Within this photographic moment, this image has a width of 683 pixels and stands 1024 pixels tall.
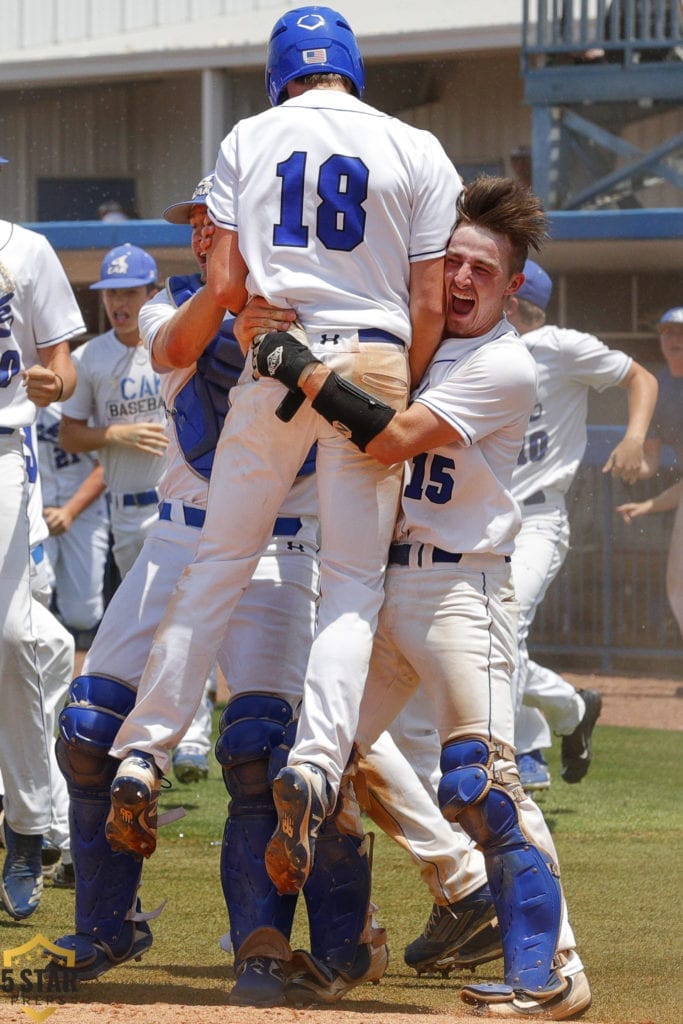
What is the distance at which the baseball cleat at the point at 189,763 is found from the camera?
7166 millimetres

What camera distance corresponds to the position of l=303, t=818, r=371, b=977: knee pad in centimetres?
397

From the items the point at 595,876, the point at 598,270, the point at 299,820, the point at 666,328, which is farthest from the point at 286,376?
the point at 598,270

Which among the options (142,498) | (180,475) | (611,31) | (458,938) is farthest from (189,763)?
(611,31)

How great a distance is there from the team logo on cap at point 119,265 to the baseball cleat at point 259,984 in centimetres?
490

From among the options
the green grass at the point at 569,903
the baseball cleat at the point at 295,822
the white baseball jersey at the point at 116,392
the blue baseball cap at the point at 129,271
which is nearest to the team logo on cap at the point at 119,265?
the blue baseball cap at the point at 129,271

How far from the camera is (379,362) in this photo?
12.3ft

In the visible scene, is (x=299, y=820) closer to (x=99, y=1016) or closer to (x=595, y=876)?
(x=99, y=1016)

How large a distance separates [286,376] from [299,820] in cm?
101

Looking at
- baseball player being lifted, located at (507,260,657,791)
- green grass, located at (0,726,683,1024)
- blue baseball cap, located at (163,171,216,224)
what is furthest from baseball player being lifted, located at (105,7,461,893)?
baseball player being lifted, located at (507,260,657,791)

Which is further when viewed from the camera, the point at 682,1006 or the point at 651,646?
the point at 651,646

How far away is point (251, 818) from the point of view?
12.7 feet

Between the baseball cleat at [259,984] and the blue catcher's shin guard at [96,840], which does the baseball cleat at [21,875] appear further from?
the baseball cleat at [259,984]

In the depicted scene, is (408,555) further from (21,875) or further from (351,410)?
(21,875)

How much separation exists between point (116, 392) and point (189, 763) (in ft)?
6.67
